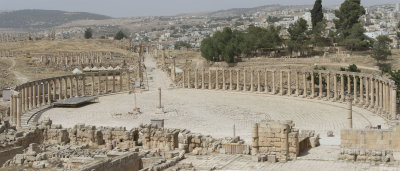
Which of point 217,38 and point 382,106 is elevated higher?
point 217,38

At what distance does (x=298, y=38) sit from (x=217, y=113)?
129 feet

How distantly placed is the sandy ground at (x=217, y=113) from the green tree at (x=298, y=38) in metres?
23.1

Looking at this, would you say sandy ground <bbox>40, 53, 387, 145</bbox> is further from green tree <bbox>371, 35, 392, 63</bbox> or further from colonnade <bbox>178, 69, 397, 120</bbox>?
green tree <bbox>371, 35, 392, 63</bbox>

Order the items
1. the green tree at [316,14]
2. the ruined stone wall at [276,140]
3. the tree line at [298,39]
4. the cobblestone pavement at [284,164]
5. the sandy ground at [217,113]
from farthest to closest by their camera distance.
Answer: the green tree at [316,14]
the tree line at [298,39]
the sandy ground at [217,113]
the ruined stone wall at [276,140]
the cobblestone pavement at [284,164]

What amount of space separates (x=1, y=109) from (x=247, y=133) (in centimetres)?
2716

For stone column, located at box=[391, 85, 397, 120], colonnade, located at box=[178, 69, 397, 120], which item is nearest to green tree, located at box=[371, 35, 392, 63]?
colonnade, located at box=[178, 69, 397, 120]

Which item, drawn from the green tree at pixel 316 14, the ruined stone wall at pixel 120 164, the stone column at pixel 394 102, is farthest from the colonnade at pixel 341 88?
the ruined stone wall at pixel 120 164

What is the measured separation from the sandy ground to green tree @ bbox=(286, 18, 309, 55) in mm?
23087

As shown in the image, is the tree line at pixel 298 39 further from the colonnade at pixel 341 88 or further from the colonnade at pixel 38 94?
the colonnade at pixel 38 94

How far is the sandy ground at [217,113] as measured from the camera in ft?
143

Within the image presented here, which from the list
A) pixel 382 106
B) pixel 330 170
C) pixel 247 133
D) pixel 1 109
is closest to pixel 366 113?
pixel 382 106

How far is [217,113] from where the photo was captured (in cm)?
5062

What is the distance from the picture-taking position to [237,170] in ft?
81.7

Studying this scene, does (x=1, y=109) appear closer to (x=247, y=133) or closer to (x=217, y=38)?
(x=247, y=133)
